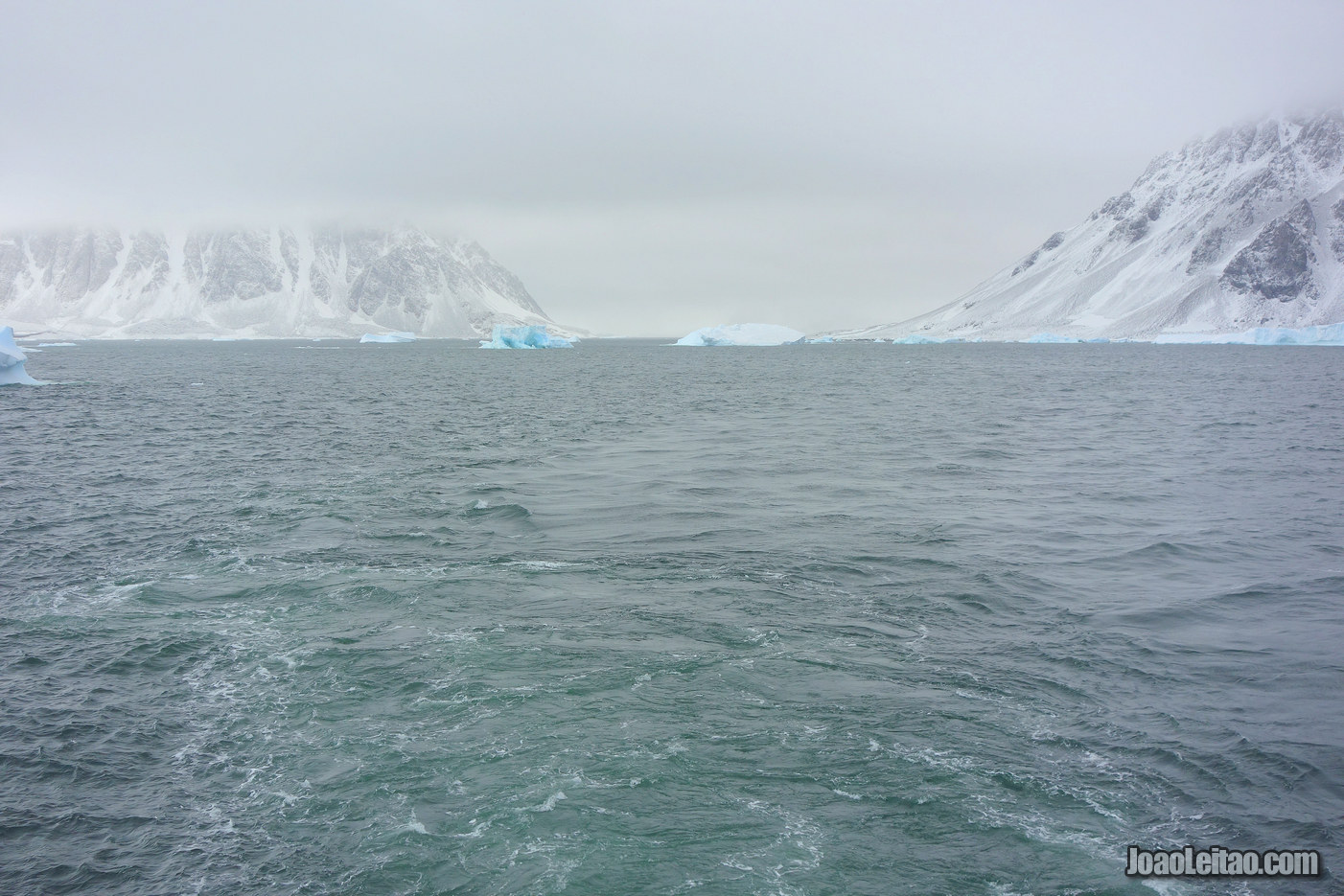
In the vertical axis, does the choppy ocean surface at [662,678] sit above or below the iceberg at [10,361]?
below

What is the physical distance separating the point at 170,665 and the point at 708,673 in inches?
352

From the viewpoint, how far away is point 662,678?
13.6 metres

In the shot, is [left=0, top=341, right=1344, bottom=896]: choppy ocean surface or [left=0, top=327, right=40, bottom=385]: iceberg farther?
[left=0, top=327, right=40, bottom=385]: iceberg

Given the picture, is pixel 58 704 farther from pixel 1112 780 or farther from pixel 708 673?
pixel 1112 780

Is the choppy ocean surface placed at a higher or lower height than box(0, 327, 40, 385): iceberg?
lower

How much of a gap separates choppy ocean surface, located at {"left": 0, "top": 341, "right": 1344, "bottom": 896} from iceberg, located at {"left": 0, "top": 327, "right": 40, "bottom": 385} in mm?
43198

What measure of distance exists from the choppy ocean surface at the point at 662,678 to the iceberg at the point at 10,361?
43198 millimetres

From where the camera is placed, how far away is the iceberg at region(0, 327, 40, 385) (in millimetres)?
66125

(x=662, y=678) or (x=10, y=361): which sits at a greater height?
(x=10, y=361)

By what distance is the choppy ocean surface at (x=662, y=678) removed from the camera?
9648mm

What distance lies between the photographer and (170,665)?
14.4m

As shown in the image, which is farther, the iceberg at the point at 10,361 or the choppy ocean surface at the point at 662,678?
the iceberg at the point at 10,361

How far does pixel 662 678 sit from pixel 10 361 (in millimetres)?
74749

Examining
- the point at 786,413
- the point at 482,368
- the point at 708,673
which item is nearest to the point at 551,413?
the point at 786,413
